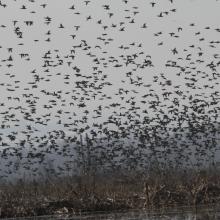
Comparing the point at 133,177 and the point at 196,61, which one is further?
the point at 133,177

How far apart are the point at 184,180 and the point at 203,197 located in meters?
2.70

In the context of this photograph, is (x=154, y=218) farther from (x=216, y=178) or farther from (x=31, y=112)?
(x=31, y=112)

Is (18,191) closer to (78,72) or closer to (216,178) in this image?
(78,72)

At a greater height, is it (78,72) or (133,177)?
(78,72)

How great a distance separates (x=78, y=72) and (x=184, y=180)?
9.20m

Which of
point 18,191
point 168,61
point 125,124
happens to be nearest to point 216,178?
point 168,61

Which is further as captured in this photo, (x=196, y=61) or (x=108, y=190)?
(x=196, y=61)

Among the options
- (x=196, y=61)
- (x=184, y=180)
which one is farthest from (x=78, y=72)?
(x=184, y=180)

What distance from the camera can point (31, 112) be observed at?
4044 cm

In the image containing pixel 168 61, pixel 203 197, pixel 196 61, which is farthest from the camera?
pixel 168 61

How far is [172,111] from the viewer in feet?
152

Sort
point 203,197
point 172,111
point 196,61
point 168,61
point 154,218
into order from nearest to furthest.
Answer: point 154,218 → point 203,197 → point 196,61 → point 168,61 → point 172,111

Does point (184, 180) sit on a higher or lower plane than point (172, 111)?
lower

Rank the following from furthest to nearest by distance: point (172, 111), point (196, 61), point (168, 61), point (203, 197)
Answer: point (172, 111) < point (168, 61) < point (196, 61) < point (203, 197)
